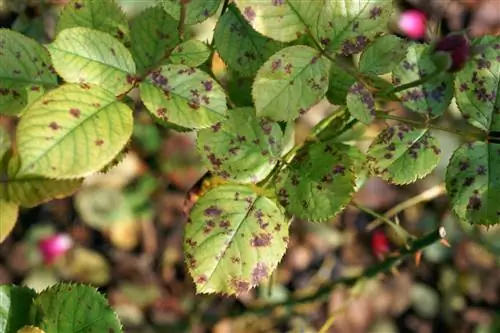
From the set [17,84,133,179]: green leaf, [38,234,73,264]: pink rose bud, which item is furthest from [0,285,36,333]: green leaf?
[38,234,73,264]: pink rose bud

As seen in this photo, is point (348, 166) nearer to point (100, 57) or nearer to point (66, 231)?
point (100, 57)

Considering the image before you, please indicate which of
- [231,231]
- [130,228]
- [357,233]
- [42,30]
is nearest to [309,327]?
[357,233]

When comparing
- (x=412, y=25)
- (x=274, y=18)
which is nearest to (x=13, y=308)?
(x=274, y=18)

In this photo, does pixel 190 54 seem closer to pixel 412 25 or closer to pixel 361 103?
pixel 361 103

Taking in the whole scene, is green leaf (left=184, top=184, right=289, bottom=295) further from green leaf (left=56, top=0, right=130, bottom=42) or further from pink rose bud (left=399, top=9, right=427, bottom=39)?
pink rose bud (left=399, top=9, right=427, bottom=39)

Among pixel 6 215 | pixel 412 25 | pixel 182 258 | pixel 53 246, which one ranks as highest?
pixel 6 215

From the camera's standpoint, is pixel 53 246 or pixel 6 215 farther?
pixel 53 246
